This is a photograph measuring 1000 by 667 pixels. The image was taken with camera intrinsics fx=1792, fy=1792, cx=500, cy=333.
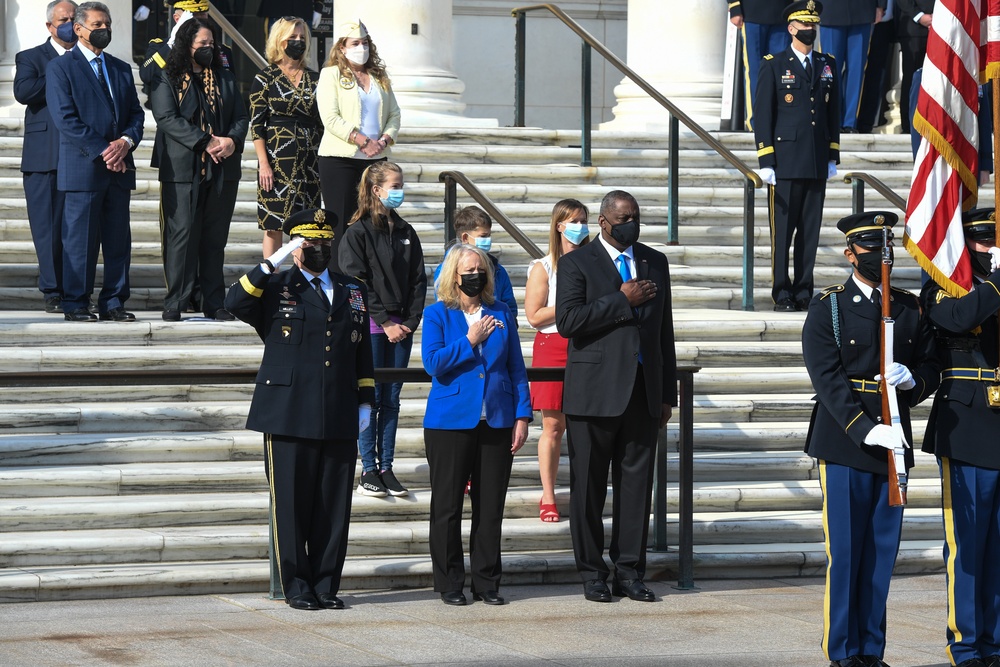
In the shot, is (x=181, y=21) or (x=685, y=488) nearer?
(x=685, y=488)

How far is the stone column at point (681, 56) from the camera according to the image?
52.8 ft

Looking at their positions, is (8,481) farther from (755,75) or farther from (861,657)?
(755,75)

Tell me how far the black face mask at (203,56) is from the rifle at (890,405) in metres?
5.45

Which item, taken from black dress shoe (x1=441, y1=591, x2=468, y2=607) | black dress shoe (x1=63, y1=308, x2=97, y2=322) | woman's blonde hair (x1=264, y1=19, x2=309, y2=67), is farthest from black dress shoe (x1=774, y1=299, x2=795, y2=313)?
black dress shoe (x1=441, y1=591, x2=468, y2=607)

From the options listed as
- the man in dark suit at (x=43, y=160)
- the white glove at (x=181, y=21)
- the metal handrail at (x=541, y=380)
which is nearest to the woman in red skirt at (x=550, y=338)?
the metal handrail at (x=541, y=380)

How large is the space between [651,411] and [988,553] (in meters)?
1.93

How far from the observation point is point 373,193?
31.7ft

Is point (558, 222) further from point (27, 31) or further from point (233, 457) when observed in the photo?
Answer: point (27, 31)

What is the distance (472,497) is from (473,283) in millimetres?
1019

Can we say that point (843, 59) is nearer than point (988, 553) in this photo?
No

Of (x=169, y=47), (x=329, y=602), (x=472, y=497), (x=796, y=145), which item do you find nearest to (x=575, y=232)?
(x=472, y=497)

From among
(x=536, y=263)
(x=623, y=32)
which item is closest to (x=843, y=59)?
(x=623, y=32)

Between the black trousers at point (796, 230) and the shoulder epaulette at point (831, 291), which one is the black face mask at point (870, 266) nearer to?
the shoulder epaulette at point (831, 291)

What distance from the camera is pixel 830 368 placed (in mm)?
7090
